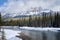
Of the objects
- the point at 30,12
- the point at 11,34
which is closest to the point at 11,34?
the point at 11,34

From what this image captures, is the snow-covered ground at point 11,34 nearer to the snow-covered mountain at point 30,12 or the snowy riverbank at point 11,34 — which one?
the snowy riverbank at point 11,34

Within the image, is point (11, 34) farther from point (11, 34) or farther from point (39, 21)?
point (39, 21)

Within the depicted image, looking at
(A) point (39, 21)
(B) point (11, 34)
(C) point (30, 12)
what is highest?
(C) point (30, 12)

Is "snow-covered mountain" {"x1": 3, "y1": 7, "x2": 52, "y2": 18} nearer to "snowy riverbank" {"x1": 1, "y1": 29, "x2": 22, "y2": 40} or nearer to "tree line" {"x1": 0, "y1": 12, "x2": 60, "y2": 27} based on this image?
"tree line" {"x1": 0, "y1": 12, "x2": 60, "y2": 27}

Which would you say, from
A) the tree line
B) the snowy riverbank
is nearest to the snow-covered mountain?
the tree line

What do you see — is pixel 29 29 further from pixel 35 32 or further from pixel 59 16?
pixel 59 16

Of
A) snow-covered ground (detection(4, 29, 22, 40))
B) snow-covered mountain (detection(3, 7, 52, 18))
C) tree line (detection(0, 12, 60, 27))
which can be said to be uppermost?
snow-covered mountain (detection(3, 7, 52, 18))

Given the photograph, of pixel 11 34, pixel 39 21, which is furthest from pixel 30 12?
pixel 11 34

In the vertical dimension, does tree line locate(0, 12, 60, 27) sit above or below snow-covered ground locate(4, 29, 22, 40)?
above

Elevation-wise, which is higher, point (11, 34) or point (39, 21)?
point (39, 21)

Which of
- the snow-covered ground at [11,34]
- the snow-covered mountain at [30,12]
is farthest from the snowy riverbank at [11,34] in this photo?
the snow-covered mountain at [30,12]

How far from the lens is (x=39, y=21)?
61.6 inches

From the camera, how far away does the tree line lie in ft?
5.03

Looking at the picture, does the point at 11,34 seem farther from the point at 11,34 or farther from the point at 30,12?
the point at 30,12
